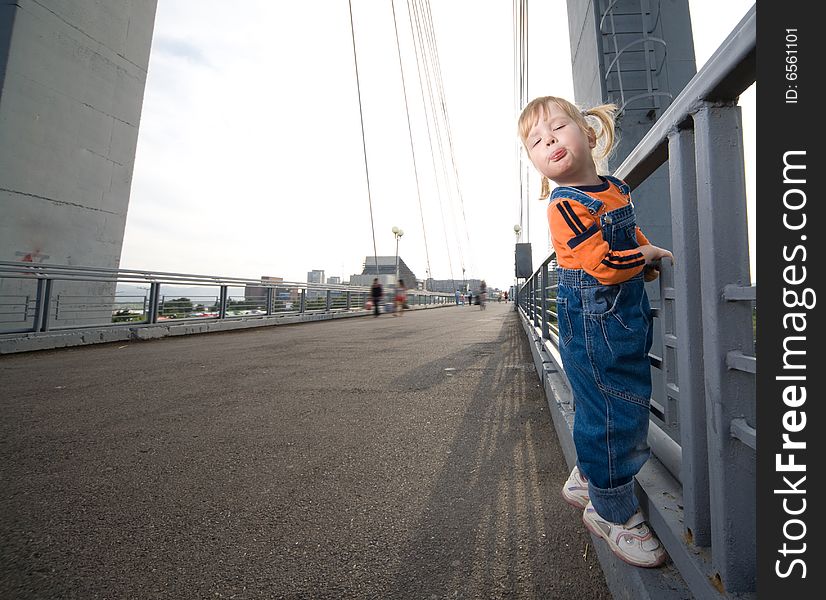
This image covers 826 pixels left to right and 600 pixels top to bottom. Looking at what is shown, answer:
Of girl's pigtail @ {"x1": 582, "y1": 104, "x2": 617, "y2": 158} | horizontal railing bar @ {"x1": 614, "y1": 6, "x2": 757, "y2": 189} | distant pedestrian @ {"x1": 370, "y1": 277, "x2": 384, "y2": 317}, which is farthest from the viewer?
distant pedestrian @ {"x1": 370, "y1": 277, "x2": 384, "y2": 317}

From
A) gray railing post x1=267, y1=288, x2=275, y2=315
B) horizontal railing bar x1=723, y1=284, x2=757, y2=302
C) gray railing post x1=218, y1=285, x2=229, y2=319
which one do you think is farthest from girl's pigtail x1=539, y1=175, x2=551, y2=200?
gray railing post x1=267, y1=288, x2=275, y2=315

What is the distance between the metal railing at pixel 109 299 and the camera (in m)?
5.58

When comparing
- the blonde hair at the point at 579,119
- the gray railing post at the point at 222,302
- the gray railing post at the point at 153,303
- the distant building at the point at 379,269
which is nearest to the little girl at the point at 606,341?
the blonde hair at the point at 579,119

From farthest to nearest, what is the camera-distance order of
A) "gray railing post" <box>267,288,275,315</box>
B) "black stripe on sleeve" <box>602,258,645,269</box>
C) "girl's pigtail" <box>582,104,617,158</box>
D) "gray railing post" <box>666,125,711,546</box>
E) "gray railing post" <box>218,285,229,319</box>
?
"gray railing post" <box>267,288,275,315</box>, "gray railing post" <box>218,285,229,319</box>, "girl's pigtail" <box>582,104,617,158</box>, "black stripe on sleeve" <box>602,258,645,269</box>, "gray railing post" <box>666,125,711,546</box>

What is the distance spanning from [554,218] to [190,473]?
1.81m

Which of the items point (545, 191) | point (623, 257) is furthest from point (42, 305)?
point (623, 257)

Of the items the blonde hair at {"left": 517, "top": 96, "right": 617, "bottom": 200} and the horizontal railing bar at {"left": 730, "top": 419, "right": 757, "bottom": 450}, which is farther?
the blonde hair at {"left": 517, "top": 96, "right": 617, "bottom": 200}

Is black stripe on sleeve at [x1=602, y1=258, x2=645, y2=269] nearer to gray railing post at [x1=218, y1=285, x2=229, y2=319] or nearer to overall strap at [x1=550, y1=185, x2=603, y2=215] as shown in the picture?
overall strap at [x1=550, y1=185, x2=603, y2=215]

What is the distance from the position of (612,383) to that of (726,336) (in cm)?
36

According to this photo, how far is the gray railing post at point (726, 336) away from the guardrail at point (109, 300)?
6582mm

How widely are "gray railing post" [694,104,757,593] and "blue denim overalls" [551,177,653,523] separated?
0.27m

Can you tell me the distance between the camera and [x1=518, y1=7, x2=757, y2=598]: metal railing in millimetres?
718
